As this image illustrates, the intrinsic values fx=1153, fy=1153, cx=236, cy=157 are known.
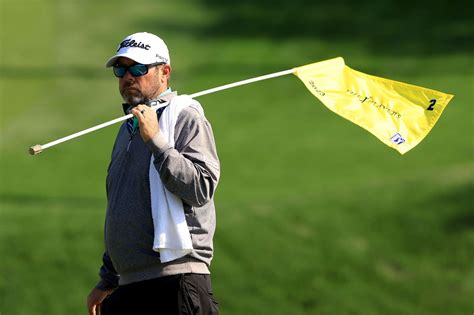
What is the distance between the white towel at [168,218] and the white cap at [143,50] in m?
0.28

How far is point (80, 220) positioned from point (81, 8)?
11.5 m

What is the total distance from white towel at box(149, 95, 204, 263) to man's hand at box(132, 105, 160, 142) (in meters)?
0.10

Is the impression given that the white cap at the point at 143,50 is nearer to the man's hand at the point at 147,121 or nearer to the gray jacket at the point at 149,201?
the gray jacket at the point at 149,201

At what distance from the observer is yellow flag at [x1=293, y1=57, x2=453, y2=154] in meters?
5.16

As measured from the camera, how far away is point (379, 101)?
17.2 feet

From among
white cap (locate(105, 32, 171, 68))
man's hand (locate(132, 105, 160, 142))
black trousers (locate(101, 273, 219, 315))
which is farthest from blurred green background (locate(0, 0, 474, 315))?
man's hand (locate(132, 105, 160, 142))


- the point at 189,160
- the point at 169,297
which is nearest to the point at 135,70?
the point at 189,160

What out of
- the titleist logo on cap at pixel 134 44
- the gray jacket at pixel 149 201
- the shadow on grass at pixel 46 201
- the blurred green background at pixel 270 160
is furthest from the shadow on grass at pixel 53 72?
the gray jacket at pixel 149 201

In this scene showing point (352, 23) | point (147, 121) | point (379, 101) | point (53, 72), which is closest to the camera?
point (147, 121)

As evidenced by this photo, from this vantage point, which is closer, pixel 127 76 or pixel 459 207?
pixel 127 76

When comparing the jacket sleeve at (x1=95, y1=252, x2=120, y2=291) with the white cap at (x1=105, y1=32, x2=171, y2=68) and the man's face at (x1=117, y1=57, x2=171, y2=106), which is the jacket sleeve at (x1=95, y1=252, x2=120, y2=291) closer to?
the man's face at (x1=117, y1=57, x2=171, y2=106)

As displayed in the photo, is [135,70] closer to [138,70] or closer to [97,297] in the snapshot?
[138,70]

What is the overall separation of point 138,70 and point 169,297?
929 millimetres

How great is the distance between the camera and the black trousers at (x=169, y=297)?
4609mm
